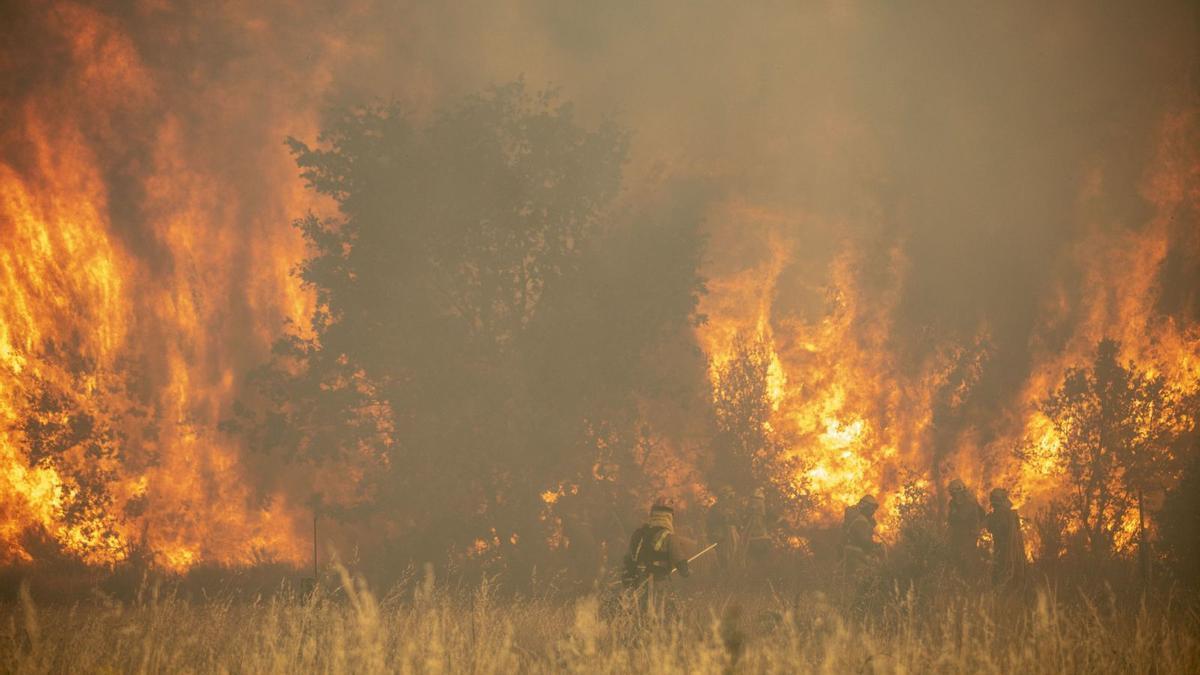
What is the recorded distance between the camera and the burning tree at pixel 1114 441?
24078mm

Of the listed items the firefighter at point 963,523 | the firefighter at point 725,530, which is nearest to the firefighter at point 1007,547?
the firefighter at point 963,523

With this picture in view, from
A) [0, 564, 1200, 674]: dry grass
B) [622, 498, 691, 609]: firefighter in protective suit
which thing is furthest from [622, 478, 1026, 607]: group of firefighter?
[0, 564, 1200, 674]: dry grass

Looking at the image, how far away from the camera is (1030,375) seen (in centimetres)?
2967

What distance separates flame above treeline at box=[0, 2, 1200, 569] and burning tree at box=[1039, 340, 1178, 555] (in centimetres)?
171

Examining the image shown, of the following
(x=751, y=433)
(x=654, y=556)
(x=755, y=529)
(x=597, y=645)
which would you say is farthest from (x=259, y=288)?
(x=597, y=645)

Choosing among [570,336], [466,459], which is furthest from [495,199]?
[466,459]

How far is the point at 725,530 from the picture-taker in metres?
23.3

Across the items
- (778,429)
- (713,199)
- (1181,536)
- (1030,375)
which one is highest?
(713,199)

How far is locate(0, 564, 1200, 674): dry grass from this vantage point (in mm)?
8688

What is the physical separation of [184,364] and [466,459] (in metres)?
12.9

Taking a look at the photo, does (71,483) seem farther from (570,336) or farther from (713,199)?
(713,199)

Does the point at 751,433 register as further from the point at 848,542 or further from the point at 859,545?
the point at 859,545

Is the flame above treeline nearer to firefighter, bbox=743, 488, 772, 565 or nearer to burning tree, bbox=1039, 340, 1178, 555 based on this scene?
burning tree, bbox=1039, 340, 1178, 555

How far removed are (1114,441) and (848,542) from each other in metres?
8.82
